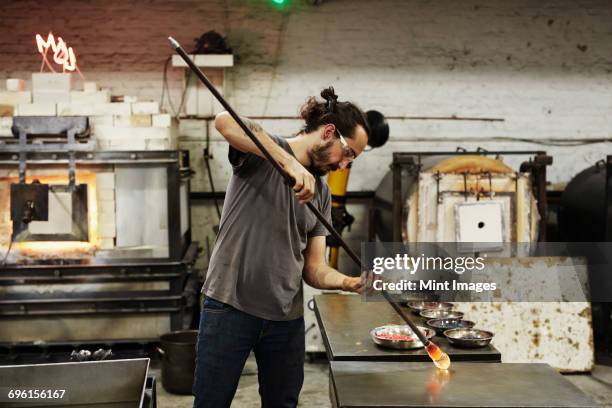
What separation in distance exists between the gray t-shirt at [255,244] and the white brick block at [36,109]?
316 cm

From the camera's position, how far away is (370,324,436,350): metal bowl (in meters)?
2.68

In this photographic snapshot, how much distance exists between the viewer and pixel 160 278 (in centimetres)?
512

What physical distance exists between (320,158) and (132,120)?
9.85ft

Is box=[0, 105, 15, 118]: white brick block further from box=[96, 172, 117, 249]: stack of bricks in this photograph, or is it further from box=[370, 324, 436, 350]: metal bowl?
box=[370, 324, 436, 350]: metal bowl

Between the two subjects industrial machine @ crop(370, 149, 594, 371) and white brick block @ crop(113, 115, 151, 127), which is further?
white brick block @ crop(113, 115, 151, 127)

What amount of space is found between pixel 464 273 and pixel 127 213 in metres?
2.70

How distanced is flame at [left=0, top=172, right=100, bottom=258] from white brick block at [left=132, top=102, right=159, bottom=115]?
24.0 inches

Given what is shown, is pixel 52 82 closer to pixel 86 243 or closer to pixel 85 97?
pixel 85 97

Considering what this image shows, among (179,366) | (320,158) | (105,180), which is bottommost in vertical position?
(179,366)

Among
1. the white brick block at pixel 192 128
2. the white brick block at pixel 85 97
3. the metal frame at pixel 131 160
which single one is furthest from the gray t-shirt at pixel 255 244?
the white brick block at pixel 192 128

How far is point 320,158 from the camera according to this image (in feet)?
8.54

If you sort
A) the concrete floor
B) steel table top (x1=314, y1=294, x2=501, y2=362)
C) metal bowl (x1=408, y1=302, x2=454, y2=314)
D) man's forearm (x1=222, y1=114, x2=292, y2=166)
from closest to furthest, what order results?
man's forearm (x1=222, y1=114, x2=292, y2=166)
steel table top (x1=314, y1=294, x2=501, y2=362)
metal bowl (x1=408, y1=302, x2=454, y2=314)
the concrete floor

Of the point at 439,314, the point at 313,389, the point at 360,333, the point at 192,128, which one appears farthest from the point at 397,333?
the point at 192,128

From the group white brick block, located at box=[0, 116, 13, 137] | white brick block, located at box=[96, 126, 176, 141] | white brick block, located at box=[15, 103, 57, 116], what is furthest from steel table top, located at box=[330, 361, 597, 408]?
white brick block, located at box=[0, 116, 13, 137]
